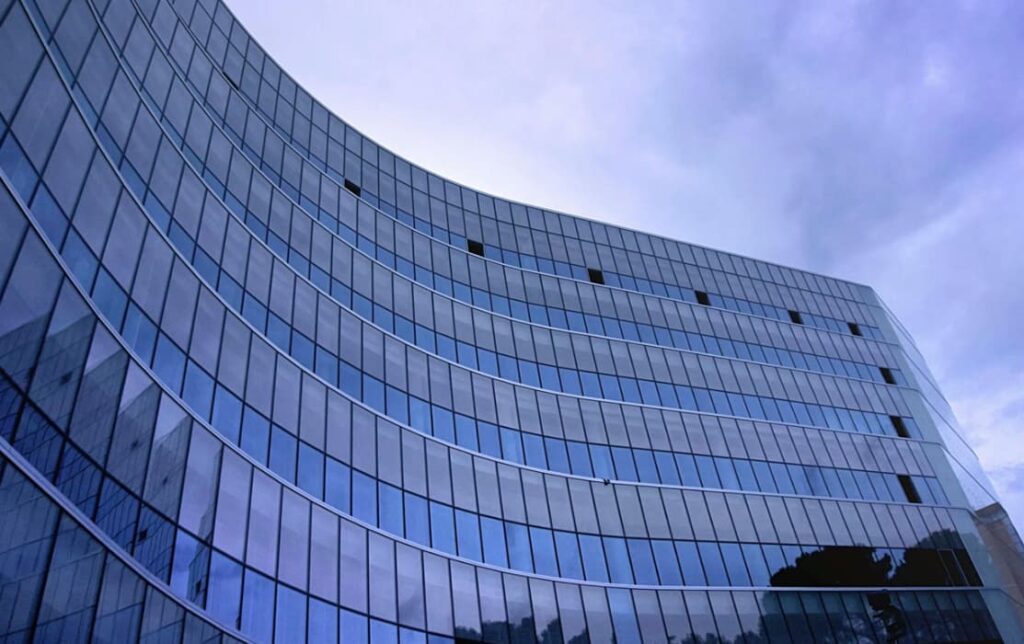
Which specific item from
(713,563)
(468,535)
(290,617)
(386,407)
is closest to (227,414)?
(290,617)

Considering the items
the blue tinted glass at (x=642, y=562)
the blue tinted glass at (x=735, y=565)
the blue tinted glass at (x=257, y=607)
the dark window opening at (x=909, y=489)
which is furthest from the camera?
the dark window opening at (x=909, y=489)

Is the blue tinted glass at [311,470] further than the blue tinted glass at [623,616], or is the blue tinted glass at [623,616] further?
the blue tinted glass at [623,616]

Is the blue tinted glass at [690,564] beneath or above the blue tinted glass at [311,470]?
Answer: beneath

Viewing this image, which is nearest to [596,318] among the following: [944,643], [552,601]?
[552,601]

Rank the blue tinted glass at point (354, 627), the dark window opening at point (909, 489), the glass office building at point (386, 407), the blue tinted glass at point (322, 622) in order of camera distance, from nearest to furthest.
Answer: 1. the glass office building at point (386, 407)
2. the blue tinted glass at point (322, 622)
3. the blue tinted glass at point (354, 627)
4. the dark window opening at point (909, 489)

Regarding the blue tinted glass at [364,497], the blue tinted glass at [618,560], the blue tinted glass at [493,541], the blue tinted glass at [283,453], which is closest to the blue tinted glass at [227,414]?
the blue tinted glass at [283,453]

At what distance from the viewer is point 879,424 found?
51.9m

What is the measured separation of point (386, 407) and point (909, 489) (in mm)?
34644

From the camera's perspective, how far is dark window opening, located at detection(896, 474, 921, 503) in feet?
152

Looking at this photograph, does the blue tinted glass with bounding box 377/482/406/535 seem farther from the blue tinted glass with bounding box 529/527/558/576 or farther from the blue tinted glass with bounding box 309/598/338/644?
the blue tinted glass with bounding box 529/527/558/576

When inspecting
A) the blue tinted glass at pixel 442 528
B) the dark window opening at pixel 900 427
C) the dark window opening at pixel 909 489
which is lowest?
the blue tinted glass at pixel 442 528

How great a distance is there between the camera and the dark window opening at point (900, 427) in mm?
52156

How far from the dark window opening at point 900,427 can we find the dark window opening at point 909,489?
5.53 m

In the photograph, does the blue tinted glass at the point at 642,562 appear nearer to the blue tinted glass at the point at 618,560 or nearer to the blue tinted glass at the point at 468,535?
the blue tinted glass at the point at 618,560
